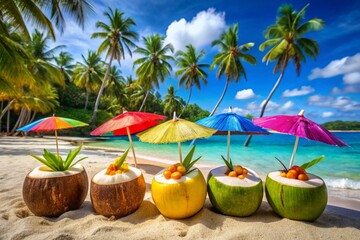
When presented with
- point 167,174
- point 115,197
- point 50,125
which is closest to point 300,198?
point 167,174

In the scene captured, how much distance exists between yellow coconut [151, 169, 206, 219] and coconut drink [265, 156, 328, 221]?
3.73 ft

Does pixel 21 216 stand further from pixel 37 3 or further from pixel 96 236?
pixel 37 3

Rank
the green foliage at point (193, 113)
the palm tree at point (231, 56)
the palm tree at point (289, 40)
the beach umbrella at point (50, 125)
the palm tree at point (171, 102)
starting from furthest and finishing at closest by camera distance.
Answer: the green foliage at point (193, 113) < the palm tree at point (171, 102) < the palm tree at point (231, 56) < the palm tree at point (289, 40) < the beach umbrella at point (50, 125)

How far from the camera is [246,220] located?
3.04 metres

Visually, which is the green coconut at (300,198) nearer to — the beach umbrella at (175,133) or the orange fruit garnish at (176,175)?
the beach umbrella at (175,133)

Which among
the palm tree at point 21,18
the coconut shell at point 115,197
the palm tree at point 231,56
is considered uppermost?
the palm tree at point 231,56

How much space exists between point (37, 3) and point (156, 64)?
19513 mm

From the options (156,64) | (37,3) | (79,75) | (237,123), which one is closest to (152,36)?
(156,64)

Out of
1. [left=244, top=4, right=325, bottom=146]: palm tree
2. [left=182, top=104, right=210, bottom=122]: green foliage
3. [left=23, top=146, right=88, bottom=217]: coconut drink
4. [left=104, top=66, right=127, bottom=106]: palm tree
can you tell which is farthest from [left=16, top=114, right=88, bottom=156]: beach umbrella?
[left=182, top=104, right=210, bottom=122]: green foliage

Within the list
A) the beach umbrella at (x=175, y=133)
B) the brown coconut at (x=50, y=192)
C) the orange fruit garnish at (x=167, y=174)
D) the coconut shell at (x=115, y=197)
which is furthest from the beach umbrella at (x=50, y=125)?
the orange fruit garnish at (x=167, y=174)

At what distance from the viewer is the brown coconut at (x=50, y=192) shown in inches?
120

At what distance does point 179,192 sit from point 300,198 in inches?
67.8

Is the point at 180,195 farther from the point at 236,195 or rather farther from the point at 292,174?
the point at 292,174

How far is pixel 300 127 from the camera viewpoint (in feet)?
9.39
